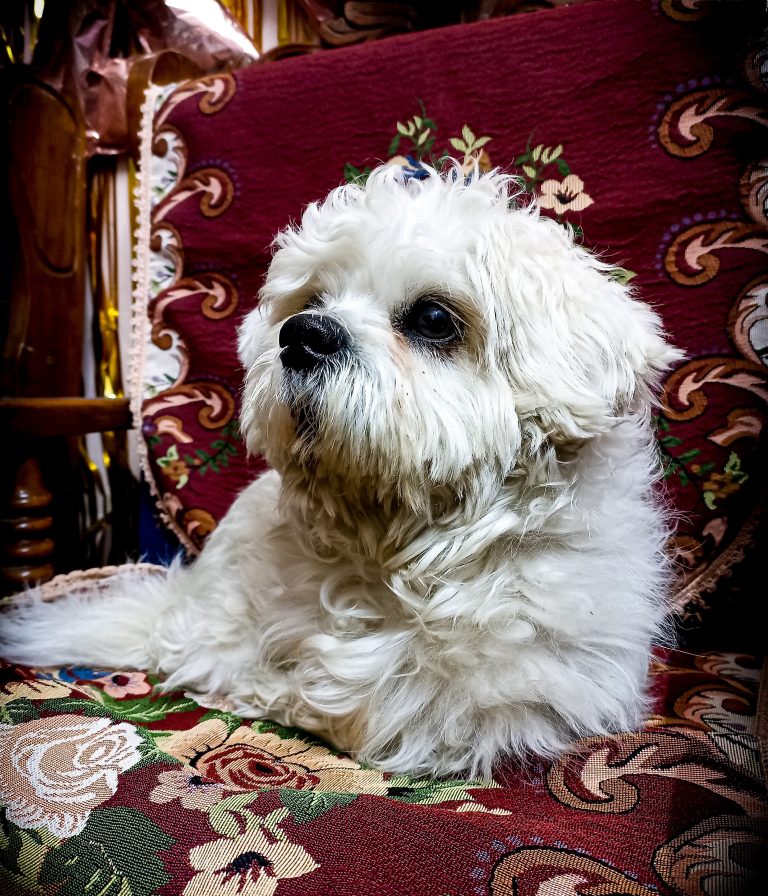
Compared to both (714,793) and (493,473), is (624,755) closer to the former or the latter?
(714,793)

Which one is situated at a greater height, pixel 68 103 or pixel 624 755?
pixel 68 103

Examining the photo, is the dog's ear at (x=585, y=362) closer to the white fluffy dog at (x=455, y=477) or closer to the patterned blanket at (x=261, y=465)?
the white fluffy dog at (x=455, y=477)

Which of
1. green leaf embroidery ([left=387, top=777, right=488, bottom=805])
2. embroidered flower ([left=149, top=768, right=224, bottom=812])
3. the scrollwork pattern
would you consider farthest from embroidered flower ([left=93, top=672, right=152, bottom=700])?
the scrollwork pattern

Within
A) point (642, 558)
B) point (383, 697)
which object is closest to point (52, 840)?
point (383, 697)

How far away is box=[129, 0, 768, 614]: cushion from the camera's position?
94 cm

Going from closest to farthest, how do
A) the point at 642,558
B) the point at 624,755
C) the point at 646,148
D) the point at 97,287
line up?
1. the point at 624,755
2. the point at 642,558
3. the point at 646,148
4. the point at 97,287

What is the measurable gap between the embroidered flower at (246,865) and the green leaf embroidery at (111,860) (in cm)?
3

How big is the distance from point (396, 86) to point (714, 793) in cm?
112

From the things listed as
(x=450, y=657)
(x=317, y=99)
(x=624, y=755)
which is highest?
(x=317, y=99)

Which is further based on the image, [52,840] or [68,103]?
[68,103]

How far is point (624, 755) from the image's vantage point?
26.3 inches

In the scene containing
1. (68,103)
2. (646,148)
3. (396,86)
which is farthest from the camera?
(68,103)

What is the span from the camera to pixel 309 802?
55cm

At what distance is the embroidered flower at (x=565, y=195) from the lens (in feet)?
3.31
